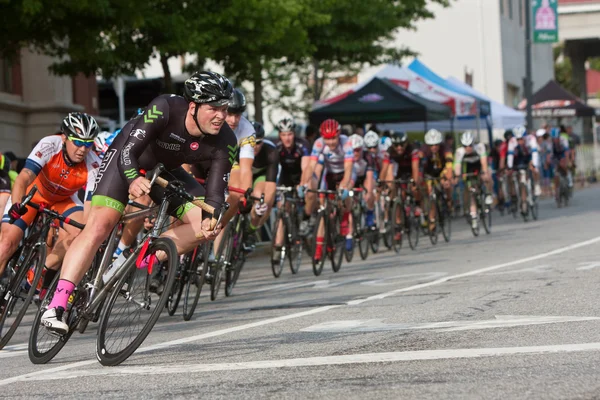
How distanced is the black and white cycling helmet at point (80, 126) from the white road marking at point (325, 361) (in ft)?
9.06

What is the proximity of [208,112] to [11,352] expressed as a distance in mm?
2488

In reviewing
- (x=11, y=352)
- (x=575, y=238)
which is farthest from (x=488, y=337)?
(x=575, y=238)

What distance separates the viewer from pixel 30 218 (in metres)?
9.94

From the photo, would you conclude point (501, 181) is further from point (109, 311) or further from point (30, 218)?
point (109, 311)

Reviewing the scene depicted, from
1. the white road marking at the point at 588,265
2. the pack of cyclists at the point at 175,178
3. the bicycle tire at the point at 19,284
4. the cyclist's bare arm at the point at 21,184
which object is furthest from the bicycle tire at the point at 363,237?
the bicycle tire at the point at 19,284

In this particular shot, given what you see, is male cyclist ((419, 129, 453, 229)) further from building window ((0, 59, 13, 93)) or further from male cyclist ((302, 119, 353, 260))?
building window ((0, 59, 13, 93))

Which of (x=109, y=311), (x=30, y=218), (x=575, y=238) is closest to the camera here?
(x=109, y=311)

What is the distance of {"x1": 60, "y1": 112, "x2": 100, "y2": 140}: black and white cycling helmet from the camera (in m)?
9.66

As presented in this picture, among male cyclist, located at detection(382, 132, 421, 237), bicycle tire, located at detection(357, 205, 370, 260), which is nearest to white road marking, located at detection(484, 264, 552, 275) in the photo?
bicycle tire, located at detection(357, 205, 370, 260)

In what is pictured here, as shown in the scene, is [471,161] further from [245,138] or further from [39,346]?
[39,346]

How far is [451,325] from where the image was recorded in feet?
28.7

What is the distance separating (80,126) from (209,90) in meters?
2.29

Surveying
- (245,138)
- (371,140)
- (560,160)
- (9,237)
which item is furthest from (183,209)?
(560,160)

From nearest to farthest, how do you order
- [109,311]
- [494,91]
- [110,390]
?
[110,390], [109,311], [494,91]
